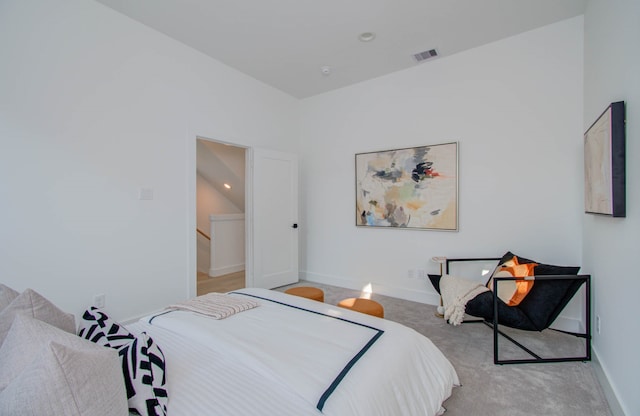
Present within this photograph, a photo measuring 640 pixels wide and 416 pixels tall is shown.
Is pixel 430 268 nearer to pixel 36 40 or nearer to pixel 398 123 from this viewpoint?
pixel 398 123

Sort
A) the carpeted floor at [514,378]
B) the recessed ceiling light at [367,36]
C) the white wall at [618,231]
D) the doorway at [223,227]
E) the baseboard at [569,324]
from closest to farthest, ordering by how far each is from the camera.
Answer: the white wall at [618,231]
the carpeted floor at [514,378]
the baseboard at [569,324]
the recessed ceiling light at [367,36]
the doorway at [223,227]

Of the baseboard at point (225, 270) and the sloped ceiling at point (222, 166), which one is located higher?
the sloped ceiling at point (222, 166)

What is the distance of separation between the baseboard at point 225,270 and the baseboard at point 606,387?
4.73 meters

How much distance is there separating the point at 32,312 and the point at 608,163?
3.02m

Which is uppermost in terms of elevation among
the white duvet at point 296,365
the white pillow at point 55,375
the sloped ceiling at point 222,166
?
the sloped ceiling at point 222,166

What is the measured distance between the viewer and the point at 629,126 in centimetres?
164

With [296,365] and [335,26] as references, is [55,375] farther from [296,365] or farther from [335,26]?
[335,26]

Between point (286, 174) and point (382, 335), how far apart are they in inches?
129

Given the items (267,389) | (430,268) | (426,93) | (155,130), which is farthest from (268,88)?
(267,389)

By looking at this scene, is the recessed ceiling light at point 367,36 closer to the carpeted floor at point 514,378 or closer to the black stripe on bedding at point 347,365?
the black stripe on bedding at point 347,365

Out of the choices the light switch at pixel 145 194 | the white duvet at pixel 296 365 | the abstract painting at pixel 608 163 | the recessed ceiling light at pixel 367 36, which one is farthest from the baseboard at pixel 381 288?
the recessed ceiling light at pixel 367 36

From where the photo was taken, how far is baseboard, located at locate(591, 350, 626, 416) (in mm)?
1655

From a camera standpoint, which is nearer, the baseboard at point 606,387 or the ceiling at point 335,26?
the baseboard at point 606,387

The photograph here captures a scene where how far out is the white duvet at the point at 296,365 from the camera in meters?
1.06
